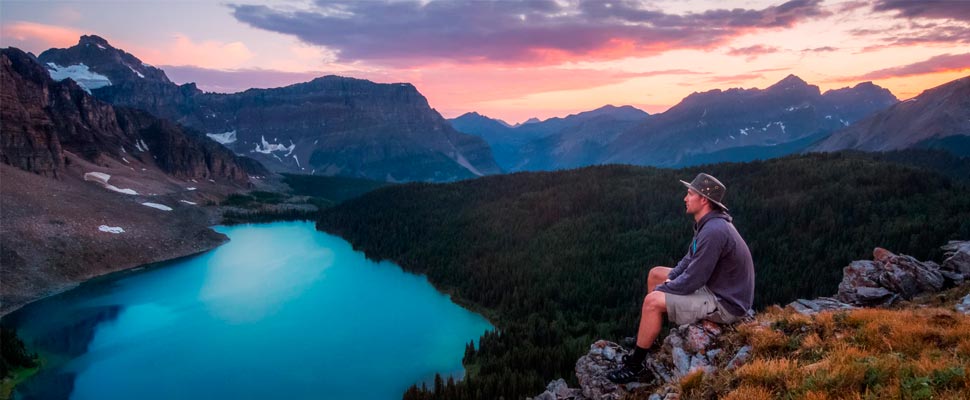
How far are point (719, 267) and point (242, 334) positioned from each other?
145 feet

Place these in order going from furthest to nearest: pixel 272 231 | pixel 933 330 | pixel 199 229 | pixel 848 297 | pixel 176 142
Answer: pixel 176 142 → pixel 272 231 → pixel 199 229 → pixel 848 297 → pixel 933 330

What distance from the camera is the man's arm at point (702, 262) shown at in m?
9.48

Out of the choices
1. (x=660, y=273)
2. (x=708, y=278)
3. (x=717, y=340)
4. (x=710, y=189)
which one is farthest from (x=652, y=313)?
(x=710, y=189)

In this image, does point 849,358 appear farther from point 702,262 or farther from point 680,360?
point 680,360

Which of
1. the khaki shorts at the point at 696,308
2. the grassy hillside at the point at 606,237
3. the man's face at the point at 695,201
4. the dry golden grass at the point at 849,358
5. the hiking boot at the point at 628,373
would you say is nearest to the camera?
the dry golden grass at the point at 849,358

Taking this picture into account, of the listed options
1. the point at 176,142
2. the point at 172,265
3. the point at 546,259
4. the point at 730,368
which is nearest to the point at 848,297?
the point at 730,368

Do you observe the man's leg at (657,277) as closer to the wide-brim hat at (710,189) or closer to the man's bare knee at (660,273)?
the man's bare knee at (660,273)

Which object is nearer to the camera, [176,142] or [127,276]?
[127,276]

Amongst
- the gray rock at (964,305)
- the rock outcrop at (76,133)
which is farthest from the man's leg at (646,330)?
the rock outcrop at (76,133)

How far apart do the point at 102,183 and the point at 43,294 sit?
5094 cm

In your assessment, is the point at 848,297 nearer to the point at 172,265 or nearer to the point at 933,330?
the point at 933,330

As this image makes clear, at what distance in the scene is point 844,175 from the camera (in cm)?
7706

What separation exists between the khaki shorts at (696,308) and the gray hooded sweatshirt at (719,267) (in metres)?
0.12

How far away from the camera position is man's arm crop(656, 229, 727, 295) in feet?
31.1
